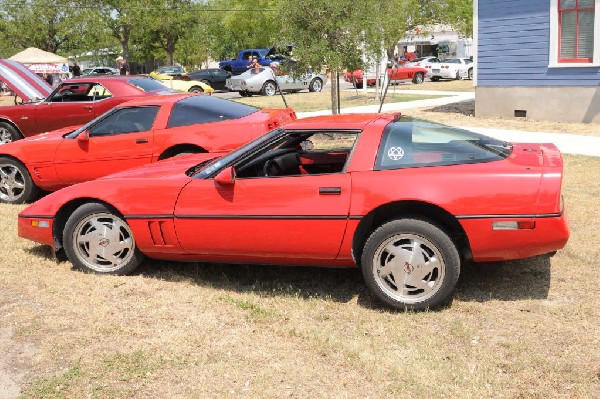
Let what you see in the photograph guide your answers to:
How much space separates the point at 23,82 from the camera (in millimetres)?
14305

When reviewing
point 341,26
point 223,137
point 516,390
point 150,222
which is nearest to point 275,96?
point 341,26

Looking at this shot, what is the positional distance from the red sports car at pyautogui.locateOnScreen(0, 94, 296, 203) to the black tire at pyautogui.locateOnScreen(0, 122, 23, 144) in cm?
395

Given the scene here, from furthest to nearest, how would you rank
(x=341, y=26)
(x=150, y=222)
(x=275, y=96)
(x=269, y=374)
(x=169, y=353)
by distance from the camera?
(x=275, y=96)
(x=341, y=26)
(x=150, y=222)
(x=169, y=353)
(x=269, y=374)

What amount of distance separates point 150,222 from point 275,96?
74.0 ft

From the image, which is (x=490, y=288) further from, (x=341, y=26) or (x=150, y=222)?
(x=341, y=26)

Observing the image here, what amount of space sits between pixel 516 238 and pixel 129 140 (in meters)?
5.21

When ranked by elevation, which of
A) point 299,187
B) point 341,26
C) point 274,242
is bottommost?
point 274,242

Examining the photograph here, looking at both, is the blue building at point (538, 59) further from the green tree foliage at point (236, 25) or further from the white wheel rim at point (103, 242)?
the green tree foliage at point (236, 25)

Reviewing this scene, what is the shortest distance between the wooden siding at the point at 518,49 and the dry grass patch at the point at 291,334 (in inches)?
417

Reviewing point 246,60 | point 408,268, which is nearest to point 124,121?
point 408,268

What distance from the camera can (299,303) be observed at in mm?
4930

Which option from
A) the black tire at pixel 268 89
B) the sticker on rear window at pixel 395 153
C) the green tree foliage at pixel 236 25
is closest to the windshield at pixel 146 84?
the sticker on rear window at pixel 395 153

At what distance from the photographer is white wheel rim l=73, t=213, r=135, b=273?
561cm

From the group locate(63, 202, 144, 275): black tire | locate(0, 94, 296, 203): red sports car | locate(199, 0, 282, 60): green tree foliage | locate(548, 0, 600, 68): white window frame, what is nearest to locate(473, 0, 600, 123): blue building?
locate(548, 0, 600, 68): white window frame
